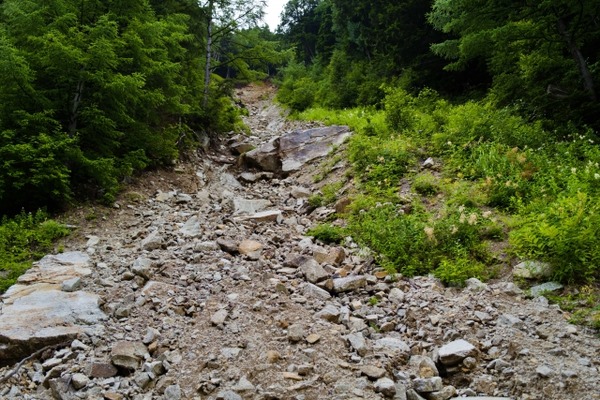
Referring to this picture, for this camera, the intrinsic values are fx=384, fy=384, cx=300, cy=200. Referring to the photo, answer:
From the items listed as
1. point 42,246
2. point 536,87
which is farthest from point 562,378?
point 536,87

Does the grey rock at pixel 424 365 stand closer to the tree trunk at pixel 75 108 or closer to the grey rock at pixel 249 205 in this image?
the grey rock at pixel 249 205

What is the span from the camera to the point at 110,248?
7152mm

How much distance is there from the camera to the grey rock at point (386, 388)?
3.59 metres

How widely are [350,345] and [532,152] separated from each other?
6471 millimetres

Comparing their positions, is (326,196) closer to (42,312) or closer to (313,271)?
(313,271)

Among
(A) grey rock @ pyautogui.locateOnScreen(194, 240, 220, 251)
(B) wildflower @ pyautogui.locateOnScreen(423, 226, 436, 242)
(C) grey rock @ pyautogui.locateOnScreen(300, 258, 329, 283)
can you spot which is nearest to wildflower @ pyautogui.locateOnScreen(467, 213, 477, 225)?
(B) wildflower @ pyautogui.locateOnScreen(423, 226, 436, 242)

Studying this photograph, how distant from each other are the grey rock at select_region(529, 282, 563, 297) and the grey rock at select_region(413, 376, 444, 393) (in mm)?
1951

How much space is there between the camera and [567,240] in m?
4.84

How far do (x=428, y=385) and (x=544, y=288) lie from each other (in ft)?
7.32

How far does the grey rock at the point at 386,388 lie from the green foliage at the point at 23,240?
18.1 feet

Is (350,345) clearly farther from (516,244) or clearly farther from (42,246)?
(42,246)

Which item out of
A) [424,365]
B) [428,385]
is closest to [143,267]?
[424,365]

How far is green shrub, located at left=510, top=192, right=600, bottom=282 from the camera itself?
4.71 m

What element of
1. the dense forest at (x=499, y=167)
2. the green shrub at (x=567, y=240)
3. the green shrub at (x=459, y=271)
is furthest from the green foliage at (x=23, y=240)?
the green shrub at (x=567, y=240)
